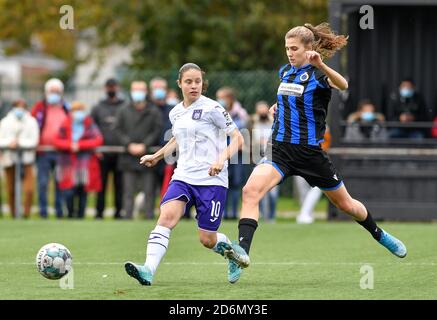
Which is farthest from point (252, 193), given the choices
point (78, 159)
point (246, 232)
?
point (78, 159)

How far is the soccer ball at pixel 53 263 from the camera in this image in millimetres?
9234

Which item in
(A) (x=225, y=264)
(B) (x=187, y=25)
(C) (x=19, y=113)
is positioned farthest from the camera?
(B) (x=187, y=25)

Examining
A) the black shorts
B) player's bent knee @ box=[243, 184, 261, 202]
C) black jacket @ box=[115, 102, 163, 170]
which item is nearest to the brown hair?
the black shorts

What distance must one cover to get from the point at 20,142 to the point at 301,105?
10430 mm

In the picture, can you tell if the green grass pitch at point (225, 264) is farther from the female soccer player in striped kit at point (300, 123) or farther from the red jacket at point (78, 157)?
the red jacket at point (78, 157)

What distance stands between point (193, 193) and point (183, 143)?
443mm

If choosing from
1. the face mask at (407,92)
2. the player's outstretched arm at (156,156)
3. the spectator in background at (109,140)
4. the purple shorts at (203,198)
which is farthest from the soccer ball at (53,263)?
the face mask at (407,92)

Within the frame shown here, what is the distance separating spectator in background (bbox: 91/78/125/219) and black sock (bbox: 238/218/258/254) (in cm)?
1016

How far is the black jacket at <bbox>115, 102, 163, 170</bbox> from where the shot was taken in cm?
1912

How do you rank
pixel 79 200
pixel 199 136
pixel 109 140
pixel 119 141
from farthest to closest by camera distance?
pixel 109 140
pixel 79 200
pixel 119 141
pixel 199 136

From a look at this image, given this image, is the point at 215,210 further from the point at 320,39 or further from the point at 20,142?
the point at 20,142

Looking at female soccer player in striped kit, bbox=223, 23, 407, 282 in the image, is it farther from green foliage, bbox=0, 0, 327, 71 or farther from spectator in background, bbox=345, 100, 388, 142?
green foliage, bbox=0, 0, 327, 71

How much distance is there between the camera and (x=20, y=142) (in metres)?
19.6

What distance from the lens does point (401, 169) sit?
19.4 metres
